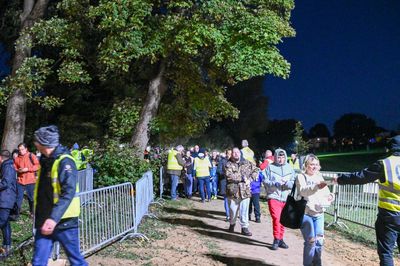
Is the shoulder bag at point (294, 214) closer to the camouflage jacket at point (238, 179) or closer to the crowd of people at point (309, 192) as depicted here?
the crowd of people at point (309, 192)

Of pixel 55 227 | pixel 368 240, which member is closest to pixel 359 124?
pixel 368 240

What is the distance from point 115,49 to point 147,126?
3.61m

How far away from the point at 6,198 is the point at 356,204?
29.7 ft

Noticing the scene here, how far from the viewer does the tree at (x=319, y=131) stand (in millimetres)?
119438

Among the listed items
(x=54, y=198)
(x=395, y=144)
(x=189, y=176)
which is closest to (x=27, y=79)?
(x=189, y=176)

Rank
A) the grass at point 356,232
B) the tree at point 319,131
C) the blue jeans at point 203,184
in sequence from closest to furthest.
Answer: the grass at point 356,232
the blue jeans at point 203,184
the tree at point 319,131

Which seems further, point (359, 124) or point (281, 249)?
point (359, 124)

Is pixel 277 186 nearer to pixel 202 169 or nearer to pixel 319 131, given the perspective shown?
pixel 202 169

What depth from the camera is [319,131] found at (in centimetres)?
12131

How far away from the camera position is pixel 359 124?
101 m

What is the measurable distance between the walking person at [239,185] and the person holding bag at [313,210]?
3.17m

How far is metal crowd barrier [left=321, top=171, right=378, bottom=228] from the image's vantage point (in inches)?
480

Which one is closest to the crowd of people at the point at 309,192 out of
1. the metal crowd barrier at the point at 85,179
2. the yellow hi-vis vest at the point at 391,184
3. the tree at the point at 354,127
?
the yellow hi-vis vest at the point at 391,184

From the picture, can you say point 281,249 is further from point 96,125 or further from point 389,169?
point 96,125
